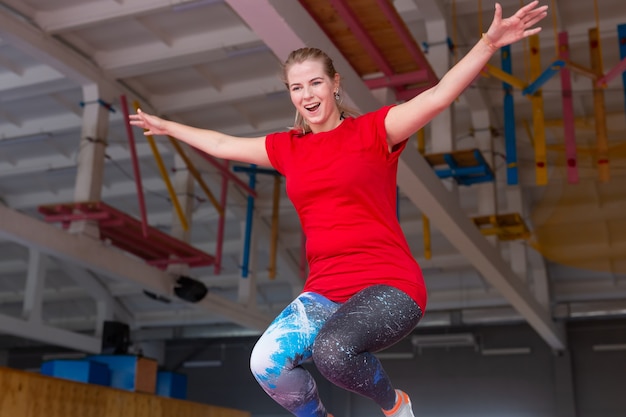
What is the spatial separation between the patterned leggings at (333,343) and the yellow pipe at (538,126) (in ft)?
19.7

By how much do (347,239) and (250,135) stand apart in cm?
911

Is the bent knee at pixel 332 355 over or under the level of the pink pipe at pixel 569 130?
under

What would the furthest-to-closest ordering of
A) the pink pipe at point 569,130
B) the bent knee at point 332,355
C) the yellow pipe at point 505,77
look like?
the pink pipe at point 569,130 → the yellow pipe at point 505,77 → the bent knee at point 332,355

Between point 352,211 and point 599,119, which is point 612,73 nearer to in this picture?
point 599,119

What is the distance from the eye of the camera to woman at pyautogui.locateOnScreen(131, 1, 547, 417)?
1909mm

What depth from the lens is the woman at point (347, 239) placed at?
75.2 inches

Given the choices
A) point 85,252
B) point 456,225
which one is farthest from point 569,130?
point 85,252

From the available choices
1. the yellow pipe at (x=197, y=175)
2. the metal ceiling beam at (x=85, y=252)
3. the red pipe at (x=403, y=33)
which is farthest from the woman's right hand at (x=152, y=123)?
the yellow pipe at (x=197, y=175)

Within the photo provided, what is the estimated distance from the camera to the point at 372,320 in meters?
1.88

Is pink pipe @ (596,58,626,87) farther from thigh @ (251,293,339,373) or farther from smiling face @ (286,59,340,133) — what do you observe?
thigh @ (251,293,339,373)

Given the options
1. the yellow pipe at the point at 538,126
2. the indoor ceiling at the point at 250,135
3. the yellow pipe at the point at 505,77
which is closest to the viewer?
the indoor ceiling at the point at 250,135

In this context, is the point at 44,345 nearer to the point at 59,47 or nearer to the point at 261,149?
the point at 59,47

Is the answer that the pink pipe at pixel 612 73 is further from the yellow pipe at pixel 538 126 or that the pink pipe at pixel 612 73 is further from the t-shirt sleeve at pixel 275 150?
the t-shirt sleeve at pixel 275 150

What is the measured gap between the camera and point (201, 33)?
29.7 ft
